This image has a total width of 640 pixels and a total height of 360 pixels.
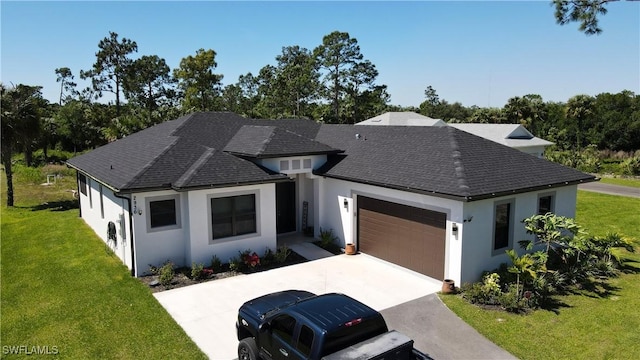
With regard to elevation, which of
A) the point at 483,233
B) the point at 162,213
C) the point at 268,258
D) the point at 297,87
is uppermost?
the point at 297,87

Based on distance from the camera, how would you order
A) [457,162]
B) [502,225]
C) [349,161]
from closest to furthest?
1. [502,225]
2. [457,162]
3. [349,161]

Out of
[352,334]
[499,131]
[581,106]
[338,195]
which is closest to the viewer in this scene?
[352,334]

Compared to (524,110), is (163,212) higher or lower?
lower

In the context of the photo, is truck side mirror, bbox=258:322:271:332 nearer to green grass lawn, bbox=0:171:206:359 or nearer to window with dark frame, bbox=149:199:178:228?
green grass lawn, bbox=0:171:206:359

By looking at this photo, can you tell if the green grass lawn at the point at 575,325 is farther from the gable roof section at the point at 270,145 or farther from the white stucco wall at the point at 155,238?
the white stucco wall at the point at 155,238

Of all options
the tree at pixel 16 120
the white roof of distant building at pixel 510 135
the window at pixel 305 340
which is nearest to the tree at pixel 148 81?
the tree at pixel 16 120

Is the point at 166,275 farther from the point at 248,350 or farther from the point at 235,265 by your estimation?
the point at 248,350

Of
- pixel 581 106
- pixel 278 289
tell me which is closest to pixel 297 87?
pixel 581 106
